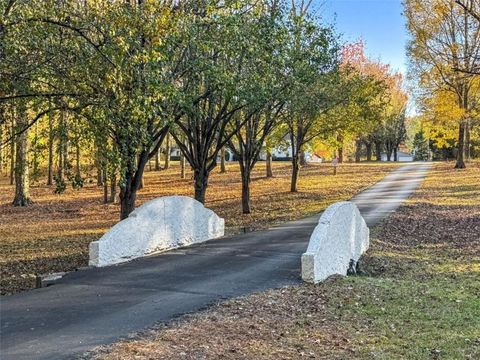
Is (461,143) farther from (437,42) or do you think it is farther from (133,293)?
(133,293)

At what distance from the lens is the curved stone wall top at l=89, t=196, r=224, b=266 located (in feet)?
31.5

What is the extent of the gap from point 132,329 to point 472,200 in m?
17.7

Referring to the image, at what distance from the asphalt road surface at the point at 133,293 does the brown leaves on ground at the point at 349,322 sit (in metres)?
0.44

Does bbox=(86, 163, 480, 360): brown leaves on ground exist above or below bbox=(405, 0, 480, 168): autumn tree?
below

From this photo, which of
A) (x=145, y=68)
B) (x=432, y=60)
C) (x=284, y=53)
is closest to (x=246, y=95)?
(x=284, y=53)

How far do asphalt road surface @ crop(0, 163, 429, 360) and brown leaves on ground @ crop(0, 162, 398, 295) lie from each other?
1340 millimetres

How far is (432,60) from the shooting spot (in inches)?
1257

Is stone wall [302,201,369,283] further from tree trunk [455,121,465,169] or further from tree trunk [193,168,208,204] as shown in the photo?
tree trunk [455,121,465,169]

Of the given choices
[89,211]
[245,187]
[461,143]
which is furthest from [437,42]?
[89,211]

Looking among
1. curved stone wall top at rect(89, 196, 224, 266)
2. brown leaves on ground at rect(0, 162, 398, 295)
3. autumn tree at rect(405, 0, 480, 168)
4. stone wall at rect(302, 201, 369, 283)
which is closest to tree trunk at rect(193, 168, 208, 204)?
brown leaves on ground at rect(0, 162, 398, 295)

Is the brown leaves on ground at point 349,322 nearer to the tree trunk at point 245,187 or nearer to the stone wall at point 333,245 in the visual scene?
the stone wall at point 333,245

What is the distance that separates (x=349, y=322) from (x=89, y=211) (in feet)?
57.7

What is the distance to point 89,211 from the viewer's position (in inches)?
872

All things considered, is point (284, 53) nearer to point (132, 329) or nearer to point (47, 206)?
point (132, 329)
